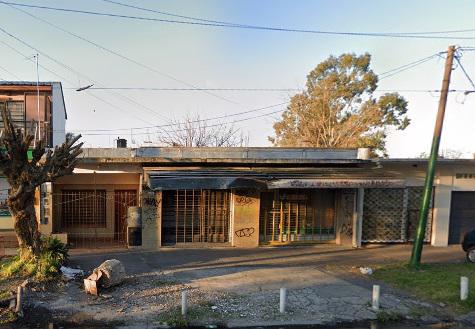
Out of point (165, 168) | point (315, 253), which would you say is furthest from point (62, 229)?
point (315, 253)

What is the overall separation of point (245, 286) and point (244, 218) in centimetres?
506

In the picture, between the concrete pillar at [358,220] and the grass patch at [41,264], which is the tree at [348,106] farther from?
the grass patch at [41,264]

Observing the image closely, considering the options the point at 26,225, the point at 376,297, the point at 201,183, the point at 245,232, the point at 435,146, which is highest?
the point at 435,146

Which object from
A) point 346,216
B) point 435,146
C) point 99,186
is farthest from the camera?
point 99,186

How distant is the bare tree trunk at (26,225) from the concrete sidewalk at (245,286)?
1.65 m

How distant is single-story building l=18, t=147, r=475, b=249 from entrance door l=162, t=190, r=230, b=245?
0.13 feet

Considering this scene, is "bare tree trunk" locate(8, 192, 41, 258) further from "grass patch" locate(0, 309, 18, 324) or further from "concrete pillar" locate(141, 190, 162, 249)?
"concrete pillar" locate(141, 190, 162, 249)

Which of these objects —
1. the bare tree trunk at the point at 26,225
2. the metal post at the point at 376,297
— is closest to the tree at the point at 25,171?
the bare tree trunk at the point at 26,225

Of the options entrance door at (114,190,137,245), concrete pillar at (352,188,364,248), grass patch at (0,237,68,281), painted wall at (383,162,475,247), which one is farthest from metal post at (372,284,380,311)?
entrance door at (114,190,137,245)

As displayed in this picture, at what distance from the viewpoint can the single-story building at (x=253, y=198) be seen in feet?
44.6

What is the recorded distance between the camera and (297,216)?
15188 mm

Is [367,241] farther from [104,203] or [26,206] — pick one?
[26,206]

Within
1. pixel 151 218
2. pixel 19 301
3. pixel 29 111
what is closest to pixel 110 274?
pixel 19 301

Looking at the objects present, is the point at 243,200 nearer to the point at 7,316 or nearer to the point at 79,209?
the point at 79,209
